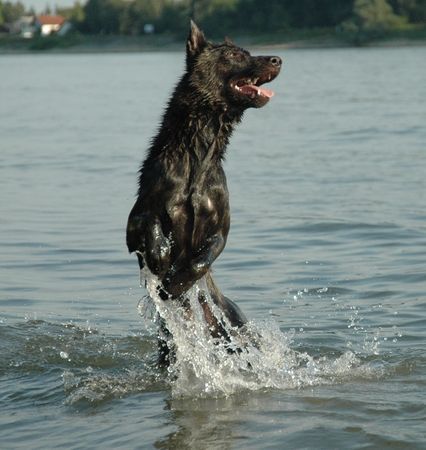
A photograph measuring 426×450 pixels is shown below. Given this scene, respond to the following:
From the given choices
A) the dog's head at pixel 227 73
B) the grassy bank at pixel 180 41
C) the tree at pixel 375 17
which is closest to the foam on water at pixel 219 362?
the dog's head at pixel 227 73

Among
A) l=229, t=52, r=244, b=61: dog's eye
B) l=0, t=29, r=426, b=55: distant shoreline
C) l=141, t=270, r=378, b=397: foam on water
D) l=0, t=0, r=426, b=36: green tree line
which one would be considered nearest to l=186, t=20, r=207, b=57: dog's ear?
l=229, t=52, r=244, b=61: dog's eye

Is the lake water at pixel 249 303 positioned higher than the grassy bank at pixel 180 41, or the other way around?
the lake water at pixel 249 303

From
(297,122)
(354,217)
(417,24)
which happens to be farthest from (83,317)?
(417,24)

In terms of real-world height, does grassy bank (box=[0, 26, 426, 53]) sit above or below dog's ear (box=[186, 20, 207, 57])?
below

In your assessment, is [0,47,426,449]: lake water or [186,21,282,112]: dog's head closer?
[0,47,426,449]: lake water

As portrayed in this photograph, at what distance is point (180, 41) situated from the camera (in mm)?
85688

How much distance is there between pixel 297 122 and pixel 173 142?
1824 centimetres

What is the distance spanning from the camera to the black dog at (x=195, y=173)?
7.63m

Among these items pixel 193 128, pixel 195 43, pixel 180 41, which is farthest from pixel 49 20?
pixel 193 128

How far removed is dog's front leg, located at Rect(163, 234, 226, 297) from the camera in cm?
755

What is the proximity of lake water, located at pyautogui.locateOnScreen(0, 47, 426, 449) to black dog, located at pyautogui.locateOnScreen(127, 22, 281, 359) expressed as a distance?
0.56 m

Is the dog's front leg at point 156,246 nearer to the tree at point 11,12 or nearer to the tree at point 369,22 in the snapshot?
the tree at point 369,22

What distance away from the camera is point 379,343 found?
29.0 feet

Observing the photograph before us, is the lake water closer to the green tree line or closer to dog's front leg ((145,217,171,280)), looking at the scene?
dog's front leg ((145,217,171,280))
